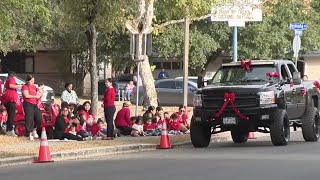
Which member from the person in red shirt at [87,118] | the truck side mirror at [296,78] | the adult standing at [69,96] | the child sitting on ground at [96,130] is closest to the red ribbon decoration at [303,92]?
the truck side mirror at [296,78]

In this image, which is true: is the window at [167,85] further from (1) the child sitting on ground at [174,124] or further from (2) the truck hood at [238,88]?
(2) the truck hood at [238,88]

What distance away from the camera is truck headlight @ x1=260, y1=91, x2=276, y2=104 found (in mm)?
18081

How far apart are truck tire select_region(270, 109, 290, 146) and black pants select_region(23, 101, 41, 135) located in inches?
246

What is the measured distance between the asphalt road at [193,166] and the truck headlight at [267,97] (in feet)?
3.72

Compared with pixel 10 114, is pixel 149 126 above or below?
below

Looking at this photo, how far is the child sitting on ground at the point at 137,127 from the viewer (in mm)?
21828

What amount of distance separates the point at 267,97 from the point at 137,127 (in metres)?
5.13

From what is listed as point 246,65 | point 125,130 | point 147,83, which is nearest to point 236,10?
point 147,83

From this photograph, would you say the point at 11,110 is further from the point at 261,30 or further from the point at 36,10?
the point at 261,30

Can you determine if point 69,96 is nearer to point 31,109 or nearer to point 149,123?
point 149,123

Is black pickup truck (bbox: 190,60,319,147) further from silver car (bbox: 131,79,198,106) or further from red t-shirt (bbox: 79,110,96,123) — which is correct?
silver car (bbox: 131,79,198,106)

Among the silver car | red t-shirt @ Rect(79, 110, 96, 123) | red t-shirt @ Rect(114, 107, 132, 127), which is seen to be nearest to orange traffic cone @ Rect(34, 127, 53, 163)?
red t-shirt @ Rect(79, 110, 96, 123)

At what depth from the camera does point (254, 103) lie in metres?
18.2

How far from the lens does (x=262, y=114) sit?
18125 millimetres
